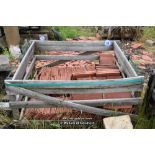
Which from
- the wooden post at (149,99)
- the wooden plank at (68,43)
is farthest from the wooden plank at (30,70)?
the wooden post at (149,99)

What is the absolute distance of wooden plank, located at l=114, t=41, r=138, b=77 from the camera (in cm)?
340

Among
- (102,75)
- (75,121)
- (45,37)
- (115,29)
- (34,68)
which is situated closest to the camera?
(75,121)

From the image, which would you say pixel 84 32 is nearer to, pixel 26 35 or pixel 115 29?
pixel 115 29

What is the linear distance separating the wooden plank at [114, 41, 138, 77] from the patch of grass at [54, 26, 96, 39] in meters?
3.14

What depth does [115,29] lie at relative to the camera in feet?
23.2

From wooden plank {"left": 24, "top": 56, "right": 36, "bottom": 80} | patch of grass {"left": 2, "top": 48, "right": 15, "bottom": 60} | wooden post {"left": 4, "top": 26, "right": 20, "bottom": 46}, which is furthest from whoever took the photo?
wooden post {"left": 4, "top": 26, "right": 20, "bottom": 46}

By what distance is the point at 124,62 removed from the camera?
3771mm

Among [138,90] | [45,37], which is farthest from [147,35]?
[138,90]

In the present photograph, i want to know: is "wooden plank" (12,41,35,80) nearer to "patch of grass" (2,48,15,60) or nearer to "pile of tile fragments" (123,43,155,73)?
"patch of grass" (2,48,15,60)

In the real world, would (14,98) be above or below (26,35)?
above

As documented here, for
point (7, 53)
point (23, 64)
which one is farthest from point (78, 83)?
point (7, 53)

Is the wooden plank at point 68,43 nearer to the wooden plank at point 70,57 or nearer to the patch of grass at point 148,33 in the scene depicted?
the wooden plank at point 70,57

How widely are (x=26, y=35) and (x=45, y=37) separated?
23.1 inches

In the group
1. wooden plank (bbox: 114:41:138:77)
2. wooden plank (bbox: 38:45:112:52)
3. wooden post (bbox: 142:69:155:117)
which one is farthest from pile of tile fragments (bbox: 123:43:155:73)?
wooden post (bbox: 142:69:155:117)
